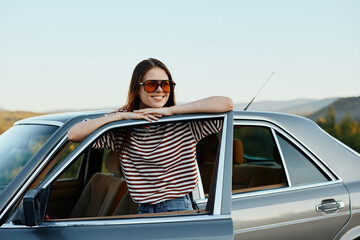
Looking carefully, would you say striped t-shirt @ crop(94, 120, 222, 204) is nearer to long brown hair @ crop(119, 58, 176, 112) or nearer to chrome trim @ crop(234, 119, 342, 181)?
long brown hair @ crop(119, 58, 176, 112)

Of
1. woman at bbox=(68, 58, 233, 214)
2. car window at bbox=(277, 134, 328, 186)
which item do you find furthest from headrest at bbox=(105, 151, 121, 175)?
car window at bbox=(277, 134, 328, 186)

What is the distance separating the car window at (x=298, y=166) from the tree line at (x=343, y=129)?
13.6 m

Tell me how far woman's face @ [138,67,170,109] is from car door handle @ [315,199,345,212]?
4.07ft

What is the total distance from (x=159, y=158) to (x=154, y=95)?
364mm

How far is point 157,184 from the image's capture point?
Answer: 90.1 inches

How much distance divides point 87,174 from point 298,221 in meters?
2.11

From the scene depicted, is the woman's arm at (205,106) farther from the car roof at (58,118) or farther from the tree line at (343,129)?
the tree line at (343,129)

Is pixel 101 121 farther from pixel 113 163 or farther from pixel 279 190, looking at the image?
pixel 279 190

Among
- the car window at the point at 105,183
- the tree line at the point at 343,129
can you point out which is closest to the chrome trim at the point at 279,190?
the car window at the point at 105,183

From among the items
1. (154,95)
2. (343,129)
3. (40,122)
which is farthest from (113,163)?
(343,129)

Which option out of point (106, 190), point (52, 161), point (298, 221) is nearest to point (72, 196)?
point (106, 190)

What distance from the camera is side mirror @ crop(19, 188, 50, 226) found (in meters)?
1.74

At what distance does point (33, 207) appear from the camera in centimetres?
176

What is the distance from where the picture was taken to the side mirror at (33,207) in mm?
1741
